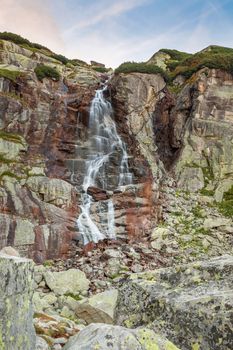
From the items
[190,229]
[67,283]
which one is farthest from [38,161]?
[67,283]

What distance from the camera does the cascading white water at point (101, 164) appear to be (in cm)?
3195

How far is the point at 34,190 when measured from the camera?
31688 mm

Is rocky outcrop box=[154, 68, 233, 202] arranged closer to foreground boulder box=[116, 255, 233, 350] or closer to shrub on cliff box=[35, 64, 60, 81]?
shrub on cliff box=[35, 64, 60, 81]

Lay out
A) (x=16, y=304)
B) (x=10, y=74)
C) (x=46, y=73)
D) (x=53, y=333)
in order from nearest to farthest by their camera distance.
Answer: (x=16, y=304) < (x=53, y=333) < (x=10, y=74) < (x=46, y=73)

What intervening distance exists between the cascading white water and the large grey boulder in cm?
2534

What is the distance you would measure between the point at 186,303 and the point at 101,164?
111ft

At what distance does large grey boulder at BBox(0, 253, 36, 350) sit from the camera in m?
4.89

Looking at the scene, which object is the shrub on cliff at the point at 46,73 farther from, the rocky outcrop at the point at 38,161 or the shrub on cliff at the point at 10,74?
the shrub on cliff at the point at 10,74

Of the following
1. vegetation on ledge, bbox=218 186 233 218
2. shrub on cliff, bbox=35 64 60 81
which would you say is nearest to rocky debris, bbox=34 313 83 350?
vegetation on ledge, bbox=218 186 233 218

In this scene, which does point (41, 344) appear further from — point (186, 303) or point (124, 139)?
point (124, 139)

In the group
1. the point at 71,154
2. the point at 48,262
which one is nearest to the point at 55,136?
the point at 71,154

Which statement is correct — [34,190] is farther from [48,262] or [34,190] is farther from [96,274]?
[96,274]

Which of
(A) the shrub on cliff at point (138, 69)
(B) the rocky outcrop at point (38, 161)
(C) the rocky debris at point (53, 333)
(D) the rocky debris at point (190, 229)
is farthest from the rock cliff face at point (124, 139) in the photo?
(C) the rocky debris at point (53, 333)

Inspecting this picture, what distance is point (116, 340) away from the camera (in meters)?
4.49
